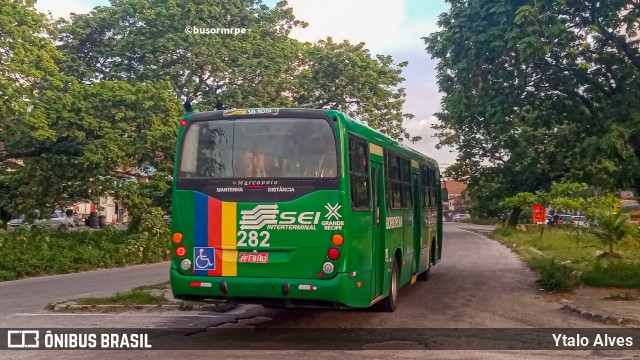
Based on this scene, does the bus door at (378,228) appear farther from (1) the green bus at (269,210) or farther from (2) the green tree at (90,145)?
(2) the green tree at (90,145)

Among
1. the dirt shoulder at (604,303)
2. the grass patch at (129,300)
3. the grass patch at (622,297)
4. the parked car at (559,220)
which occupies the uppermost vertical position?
the parked car at (559,220)

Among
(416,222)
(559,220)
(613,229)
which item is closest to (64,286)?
(416,222)

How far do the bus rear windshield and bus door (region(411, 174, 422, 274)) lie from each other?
5.79 metres

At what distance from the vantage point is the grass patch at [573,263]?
1652cm

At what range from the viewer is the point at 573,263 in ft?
74.6

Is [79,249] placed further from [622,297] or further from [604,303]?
[622,297]

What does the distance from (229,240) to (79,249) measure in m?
15.9

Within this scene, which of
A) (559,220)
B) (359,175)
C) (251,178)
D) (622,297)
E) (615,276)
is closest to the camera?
(251,178)

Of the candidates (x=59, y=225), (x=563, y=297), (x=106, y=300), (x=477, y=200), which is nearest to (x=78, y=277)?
(x=106, y=300)

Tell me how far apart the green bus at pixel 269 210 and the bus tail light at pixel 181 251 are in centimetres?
2

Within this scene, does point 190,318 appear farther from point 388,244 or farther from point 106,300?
point 388,244

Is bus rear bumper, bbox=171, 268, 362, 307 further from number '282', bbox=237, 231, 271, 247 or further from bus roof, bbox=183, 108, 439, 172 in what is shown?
bus roof, bbox=183, 108, 439, 172

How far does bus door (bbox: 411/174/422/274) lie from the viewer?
15.5 m

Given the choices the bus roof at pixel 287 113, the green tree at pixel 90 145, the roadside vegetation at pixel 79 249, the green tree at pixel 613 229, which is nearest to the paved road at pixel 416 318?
the green tree at pixel 613 229
